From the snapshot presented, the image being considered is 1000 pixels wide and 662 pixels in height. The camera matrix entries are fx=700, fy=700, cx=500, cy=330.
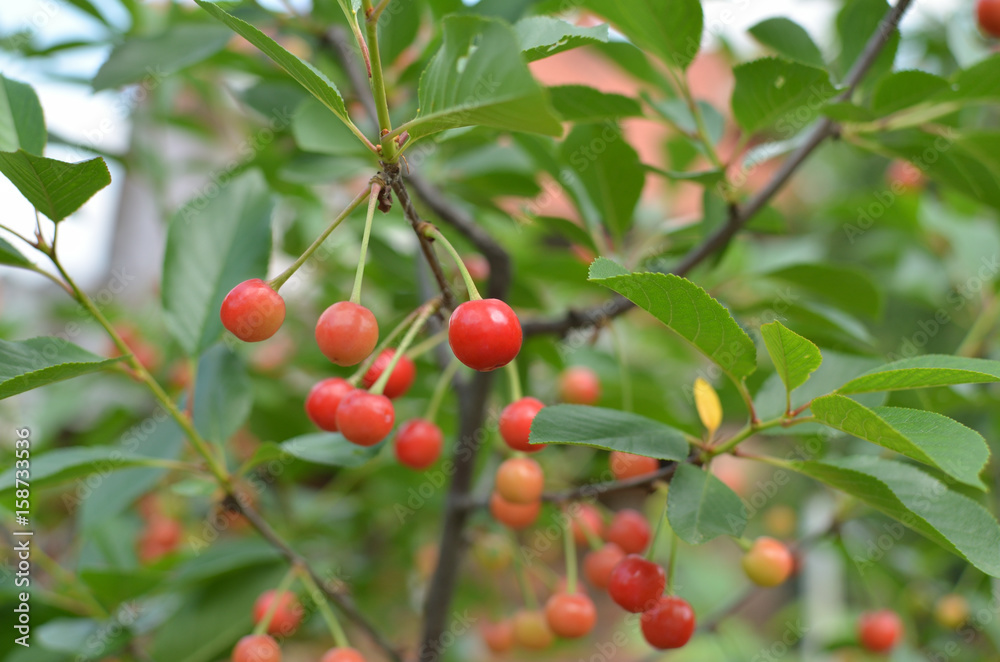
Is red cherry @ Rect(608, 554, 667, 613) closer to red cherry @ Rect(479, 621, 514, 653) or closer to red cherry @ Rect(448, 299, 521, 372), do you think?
red cherry @ Rect(448, 299, 521, 372)

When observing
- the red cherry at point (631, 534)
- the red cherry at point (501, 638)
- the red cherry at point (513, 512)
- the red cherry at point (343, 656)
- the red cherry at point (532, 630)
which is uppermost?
the red cherry at point (513, 512)

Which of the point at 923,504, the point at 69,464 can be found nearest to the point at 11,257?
the point at 69,464

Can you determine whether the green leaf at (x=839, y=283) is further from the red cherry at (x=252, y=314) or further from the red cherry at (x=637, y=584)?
the red cherry at (x=252, y=314)

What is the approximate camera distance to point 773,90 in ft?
2.68

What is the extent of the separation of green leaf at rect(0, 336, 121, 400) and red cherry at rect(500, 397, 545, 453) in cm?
41

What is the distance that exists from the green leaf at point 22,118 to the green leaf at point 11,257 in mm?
105

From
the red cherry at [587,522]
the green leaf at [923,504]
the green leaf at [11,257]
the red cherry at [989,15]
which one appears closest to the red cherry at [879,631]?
the red cherry at [587,522]

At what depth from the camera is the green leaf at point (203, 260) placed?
979 millimetres

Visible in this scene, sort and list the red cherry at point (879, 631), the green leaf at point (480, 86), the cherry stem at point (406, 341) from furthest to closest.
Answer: the red cherry at point (879, 631) → the cherry stem at point (406, 341) → the green leaf at point (480, 86)

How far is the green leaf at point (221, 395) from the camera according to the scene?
3.25ft

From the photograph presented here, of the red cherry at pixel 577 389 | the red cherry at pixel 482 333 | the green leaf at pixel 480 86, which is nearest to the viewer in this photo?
the green leaf at pixel 480 86

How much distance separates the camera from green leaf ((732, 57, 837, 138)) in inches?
30.3

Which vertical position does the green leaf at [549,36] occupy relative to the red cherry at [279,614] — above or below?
above

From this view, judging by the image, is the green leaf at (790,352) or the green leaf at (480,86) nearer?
the green leaf at (480,86)
